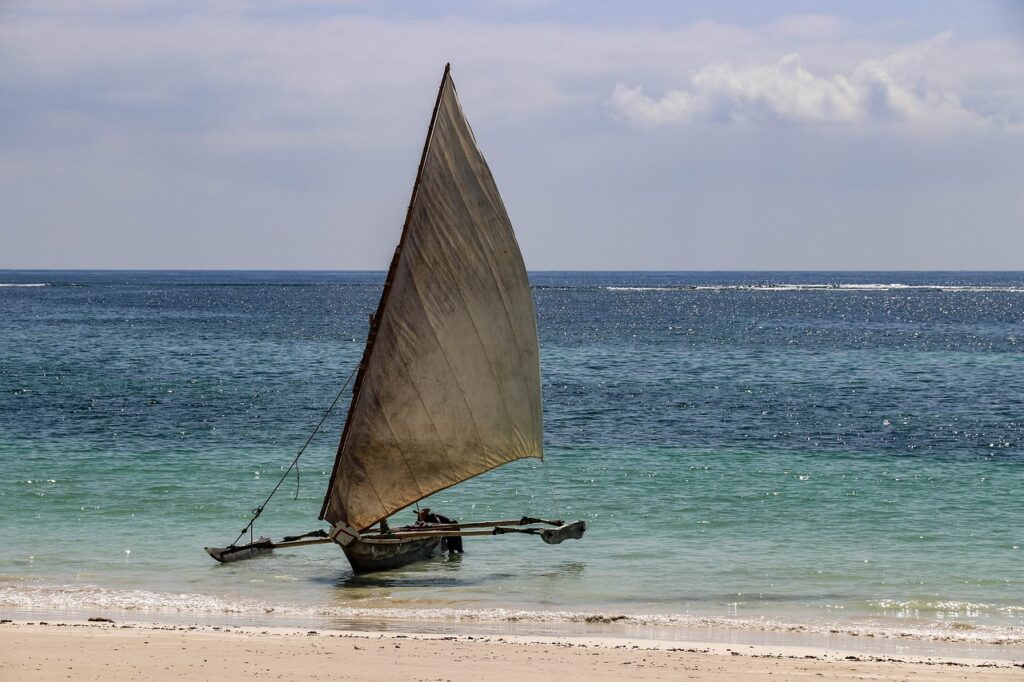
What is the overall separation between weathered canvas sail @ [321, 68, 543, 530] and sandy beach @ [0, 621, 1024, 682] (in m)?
4.17

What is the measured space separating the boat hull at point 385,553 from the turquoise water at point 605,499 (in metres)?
0.25

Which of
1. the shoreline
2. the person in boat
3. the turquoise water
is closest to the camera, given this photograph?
the shoreline

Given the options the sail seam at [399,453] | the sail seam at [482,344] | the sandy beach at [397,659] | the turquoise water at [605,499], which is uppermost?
the sail seam at [482,344]

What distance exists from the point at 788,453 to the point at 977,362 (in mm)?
38075

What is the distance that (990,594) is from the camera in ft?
62.0

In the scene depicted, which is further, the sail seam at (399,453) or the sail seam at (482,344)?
the sail seam at (482,344)

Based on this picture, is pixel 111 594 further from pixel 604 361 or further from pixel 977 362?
pixel 977 362

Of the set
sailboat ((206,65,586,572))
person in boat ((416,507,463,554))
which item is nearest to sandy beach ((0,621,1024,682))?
sailboat ((206,65,586,572))

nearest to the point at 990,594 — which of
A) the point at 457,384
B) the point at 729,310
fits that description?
the point at 457,384

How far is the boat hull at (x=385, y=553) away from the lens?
19.7 m

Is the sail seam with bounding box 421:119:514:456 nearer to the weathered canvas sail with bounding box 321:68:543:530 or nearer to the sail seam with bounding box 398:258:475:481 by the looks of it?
the weathered canvas sail with bounding box 321:68:543:530

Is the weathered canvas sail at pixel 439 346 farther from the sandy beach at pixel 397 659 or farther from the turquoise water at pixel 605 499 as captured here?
the sandy beach at pixel 397 659

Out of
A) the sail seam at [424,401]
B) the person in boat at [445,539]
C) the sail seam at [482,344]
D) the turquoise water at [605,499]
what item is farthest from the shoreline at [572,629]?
the sail seam at [482,344]

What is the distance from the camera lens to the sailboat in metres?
19.4
